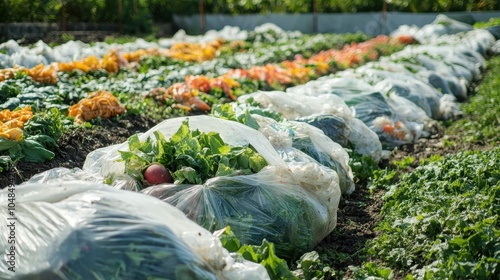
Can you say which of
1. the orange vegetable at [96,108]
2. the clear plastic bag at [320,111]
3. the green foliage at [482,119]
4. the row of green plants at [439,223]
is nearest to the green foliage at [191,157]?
the row of green plants at [439,223]

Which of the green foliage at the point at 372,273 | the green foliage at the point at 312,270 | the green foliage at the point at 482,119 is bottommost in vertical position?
the green foliage at the point at 482,119

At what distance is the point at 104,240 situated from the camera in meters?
3.01

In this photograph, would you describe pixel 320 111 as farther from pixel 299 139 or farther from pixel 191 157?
pixel 191 157

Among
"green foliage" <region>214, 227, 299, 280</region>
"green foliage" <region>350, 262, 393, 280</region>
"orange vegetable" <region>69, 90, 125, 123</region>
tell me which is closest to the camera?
"green foliage" <region>214, 227, 299, 280</region>

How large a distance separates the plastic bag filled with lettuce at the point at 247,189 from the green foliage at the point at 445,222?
1.68 ft

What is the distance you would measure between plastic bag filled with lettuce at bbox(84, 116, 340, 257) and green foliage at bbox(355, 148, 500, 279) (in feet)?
1.68

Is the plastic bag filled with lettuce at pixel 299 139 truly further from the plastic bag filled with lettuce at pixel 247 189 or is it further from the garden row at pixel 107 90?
the garden row at pixel 107 90

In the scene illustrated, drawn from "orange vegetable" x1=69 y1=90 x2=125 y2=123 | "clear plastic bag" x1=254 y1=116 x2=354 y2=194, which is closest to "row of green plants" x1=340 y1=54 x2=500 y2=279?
"clear plastic bag" x1=254 y1=116 x2=354 y2=194

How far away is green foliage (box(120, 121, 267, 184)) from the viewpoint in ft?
14.7

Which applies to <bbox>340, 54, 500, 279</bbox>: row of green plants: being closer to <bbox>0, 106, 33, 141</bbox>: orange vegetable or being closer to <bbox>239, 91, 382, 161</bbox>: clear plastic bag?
<bbox>239, 91, 382, 161</bbox>: clear plastic bag

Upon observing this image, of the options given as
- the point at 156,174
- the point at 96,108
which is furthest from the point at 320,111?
the point at 156,174

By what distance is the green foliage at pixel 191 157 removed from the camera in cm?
447

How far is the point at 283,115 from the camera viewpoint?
6.87 metres

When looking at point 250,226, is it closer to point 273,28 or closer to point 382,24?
point 273,28
